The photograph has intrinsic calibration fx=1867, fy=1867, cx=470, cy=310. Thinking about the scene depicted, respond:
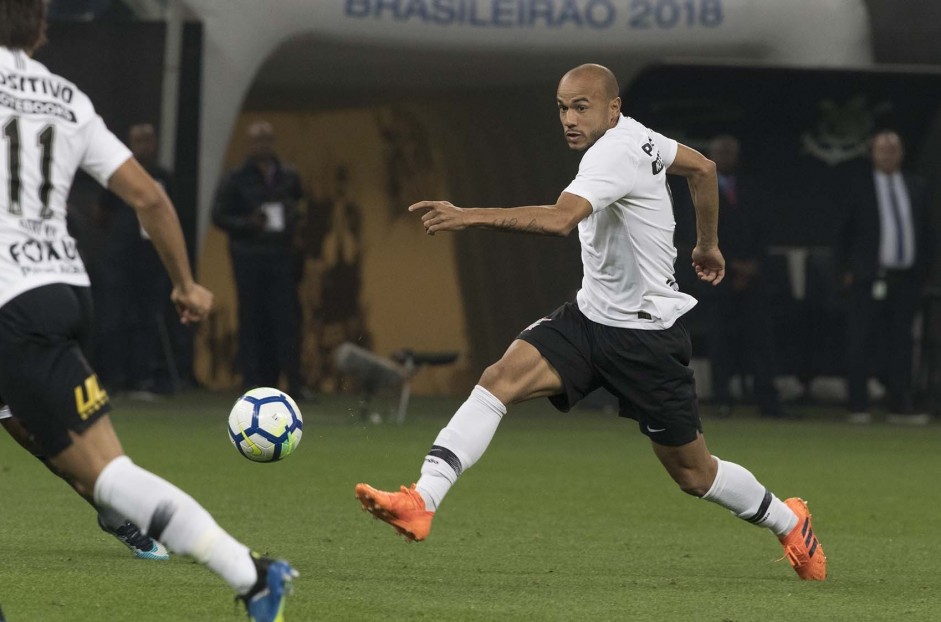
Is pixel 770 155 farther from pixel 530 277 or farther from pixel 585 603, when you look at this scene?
pixel 585 603

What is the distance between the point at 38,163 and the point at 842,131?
43.8 feet

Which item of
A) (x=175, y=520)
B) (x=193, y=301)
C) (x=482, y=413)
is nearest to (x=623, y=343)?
(x=482, y=413)

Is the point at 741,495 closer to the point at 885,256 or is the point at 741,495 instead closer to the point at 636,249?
the point at 636,249

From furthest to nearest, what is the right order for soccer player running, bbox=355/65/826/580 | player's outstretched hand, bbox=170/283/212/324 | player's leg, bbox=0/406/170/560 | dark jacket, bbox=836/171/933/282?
dark jacket, bbox=836/171/933/282
player's leg, bbox=0/406/170/560
soccer player running, bbox=355/65/826/580
player's outstretched hand, bbox=170/283/212/324

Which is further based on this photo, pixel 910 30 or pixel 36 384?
pixel 910 30

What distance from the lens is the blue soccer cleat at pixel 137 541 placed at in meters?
7.08

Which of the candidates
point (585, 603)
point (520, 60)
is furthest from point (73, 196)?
point (585, 603)

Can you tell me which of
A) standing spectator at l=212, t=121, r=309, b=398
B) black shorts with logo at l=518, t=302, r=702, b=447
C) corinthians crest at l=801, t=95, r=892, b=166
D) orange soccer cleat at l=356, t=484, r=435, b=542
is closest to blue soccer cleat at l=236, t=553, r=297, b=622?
orange soccer cleat at l=356, t=484, r=435, b=542

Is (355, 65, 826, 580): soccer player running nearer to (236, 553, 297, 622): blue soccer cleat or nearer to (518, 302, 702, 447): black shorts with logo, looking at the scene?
(518, 302, 702, 447): black shorts with logo

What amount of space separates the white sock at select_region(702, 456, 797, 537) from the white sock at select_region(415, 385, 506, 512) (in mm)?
895

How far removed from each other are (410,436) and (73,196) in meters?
5.02

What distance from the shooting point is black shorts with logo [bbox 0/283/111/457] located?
491 centimetres

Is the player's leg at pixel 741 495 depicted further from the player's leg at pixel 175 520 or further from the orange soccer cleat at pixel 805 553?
the player's leg at pixel 175 520

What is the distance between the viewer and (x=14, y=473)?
1059 centimetres
